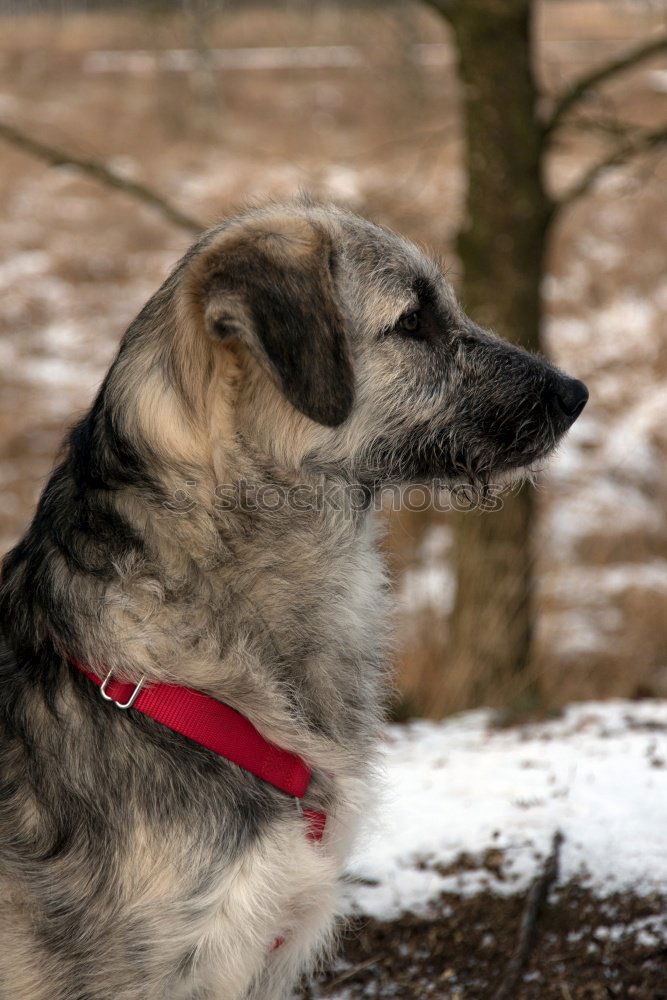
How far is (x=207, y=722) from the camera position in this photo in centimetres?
263

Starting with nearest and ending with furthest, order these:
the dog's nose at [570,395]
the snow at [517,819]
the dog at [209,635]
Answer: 1. the dog at [209,635]
2. the dog's nose at [570,395]
3. the snow at [517,819]

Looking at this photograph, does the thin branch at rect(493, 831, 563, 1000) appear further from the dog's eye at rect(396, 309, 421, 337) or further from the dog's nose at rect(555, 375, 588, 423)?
the dog's eye at rect(396, 309, 421, 337)

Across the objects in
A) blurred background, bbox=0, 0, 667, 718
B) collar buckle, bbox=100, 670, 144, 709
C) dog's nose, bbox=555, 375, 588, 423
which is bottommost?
blurred background, bbox=0, 0, 667, 718

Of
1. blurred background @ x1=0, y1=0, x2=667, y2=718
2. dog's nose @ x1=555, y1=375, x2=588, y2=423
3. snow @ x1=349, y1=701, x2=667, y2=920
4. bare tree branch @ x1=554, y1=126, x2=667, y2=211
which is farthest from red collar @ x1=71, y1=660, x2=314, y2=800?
bare tree branch @ x1=554, y1=126, x2=667, y2=211

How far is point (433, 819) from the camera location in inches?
169

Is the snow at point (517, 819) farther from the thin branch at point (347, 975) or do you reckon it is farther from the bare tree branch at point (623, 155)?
the bare tree branch at point (623, 155)

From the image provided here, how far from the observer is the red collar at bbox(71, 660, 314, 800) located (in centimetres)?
262

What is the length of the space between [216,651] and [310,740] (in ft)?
1.09

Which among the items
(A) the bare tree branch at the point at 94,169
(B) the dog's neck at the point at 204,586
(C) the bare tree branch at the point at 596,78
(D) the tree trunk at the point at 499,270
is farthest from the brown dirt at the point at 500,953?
(C) the bare tree branch at the point at 596,78

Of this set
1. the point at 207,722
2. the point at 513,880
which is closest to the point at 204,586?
the point at 207,722

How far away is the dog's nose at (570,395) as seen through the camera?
10.9ft

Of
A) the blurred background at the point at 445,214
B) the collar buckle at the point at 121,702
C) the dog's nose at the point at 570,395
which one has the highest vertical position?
the dog's nose at the point at 570,395

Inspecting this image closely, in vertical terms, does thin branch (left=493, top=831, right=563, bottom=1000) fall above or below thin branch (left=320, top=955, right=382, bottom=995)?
above

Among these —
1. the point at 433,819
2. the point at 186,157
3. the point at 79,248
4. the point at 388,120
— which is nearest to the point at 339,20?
the point at 388,120
